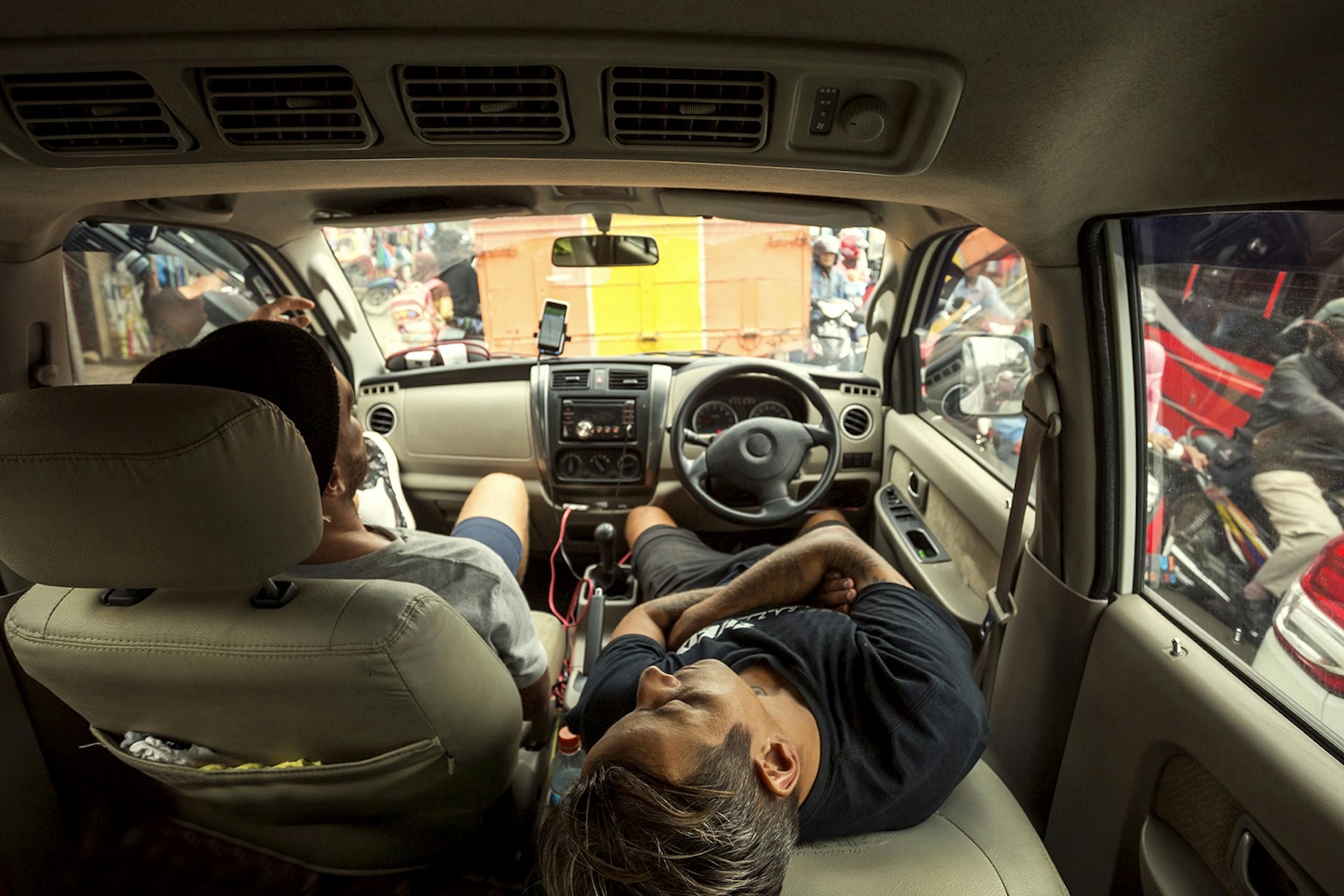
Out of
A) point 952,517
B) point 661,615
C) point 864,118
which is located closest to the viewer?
point 864,118

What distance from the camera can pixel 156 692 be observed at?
123 centimetres

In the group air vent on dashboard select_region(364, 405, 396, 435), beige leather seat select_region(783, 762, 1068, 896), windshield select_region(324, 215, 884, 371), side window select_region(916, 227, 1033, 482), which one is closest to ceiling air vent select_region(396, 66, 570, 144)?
beige leather seat select_region(783, 762, 1068, 896)

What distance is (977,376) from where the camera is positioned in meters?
2.83

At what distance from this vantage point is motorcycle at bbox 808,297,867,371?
11.7ft

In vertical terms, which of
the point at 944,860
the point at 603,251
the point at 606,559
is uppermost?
the point at 603,251

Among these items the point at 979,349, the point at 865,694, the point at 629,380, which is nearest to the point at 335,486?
the point at 865,694

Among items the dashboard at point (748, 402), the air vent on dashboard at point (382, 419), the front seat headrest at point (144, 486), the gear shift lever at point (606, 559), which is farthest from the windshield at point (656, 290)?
the front seat headrest at point (144, 486)

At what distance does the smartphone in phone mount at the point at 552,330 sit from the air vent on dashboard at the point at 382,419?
774 millimetres

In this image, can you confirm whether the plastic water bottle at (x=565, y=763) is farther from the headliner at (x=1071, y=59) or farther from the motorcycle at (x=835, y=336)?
the motorcycle at (x=835, y=336)

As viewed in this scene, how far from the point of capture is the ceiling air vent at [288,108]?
3.19 ft

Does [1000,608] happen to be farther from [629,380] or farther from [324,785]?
[629,380]

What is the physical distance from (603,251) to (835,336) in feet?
5.56

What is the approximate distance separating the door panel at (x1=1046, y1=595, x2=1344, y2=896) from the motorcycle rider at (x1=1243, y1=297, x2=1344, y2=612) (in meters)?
0.20

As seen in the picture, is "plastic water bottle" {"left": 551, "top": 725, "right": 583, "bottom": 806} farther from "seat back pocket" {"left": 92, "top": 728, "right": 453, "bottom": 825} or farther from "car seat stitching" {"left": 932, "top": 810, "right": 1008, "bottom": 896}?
"car seat stitching" {"left": 932, "top": 810, "right": 1008, "bottom": 896}
